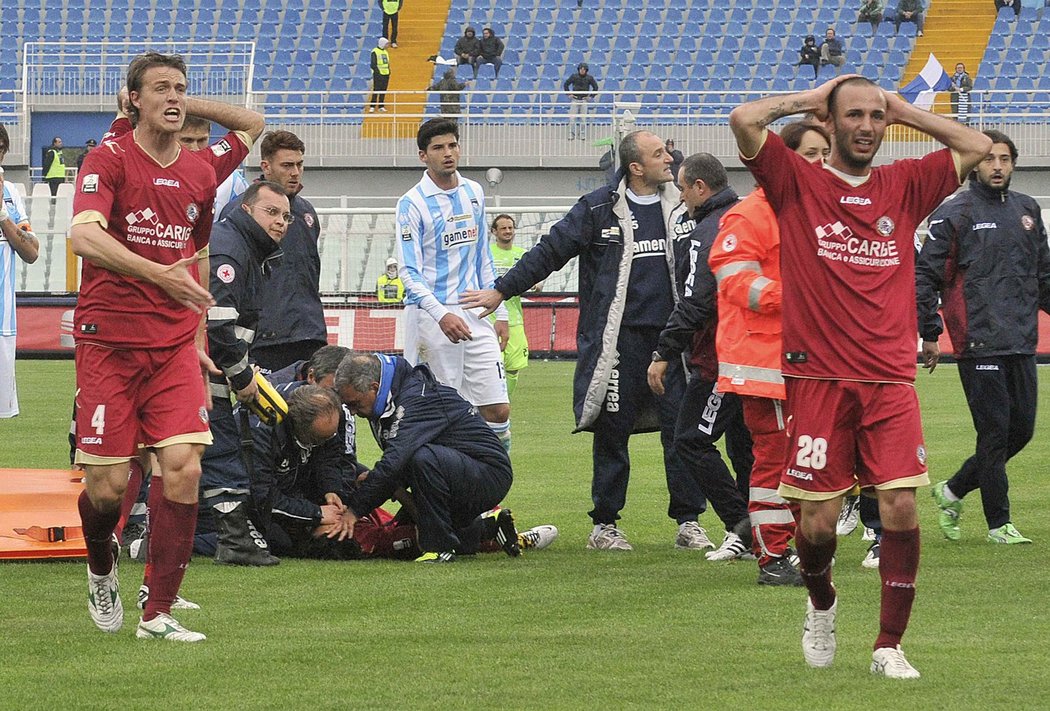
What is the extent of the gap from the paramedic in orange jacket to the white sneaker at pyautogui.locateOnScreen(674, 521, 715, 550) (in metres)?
1.18

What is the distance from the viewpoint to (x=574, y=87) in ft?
109

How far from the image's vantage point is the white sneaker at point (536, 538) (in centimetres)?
868

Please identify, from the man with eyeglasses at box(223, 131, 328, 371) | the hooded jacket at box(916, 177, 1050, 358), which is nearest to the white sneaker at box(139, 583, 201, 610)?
the man with eyeglasses at box(223, 131, 328, 371)

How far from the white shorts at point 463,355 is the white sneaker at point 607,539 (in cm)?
163

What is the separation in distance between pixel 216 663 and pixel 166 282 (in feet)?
4.39

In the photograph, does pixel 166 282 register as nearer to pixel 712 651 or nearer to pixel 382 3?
pixel 712 651

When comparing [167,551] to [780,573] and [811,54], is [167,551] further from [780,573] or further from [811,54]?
[811,54]

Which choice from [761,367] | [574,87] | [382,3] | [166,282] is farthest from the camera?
[382,3]

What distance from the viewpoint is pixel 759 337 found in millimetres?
7336

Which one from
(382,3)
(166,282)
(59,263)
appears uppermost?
(382,3)

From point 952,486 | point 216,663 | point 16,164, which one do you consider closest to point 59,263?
point 16,164

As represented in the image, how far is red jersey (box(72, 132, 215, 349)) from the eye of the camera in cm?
586

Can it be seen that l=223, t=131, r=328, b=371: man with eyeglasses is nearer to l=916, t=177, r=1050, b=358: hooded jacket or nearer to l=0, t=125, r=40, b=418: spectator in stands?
l=0, t=125, r=40, b=418: spectator in stands

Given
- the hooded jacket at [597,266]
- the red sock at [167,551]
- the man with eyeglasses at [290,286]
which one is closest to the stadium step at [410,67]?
the man with eyeglasses at [290,286]
